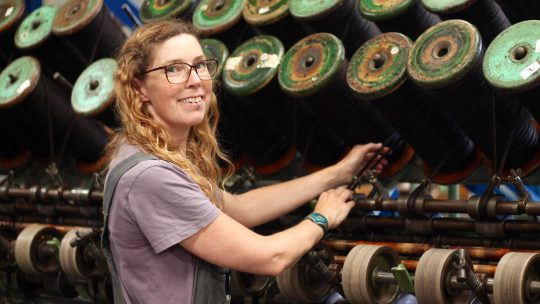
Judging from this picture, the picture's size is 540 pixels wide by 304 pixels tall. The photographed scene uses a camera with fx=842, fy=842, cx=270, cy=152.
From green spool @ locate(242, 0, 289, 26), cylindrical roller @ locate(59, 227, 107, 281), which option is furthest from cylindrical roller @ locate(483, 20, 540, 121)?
cylindrical roller @ locate(59, 227, 107, 281)

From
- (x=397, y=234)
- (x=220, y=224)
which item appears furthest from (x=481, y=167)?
(x=220, y=224)

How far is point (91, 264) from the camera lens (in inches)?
149

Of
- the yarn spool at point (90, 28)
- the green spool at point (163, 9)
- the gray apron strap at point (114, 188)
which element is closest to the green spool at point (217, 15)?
the green spool at point (163, 9)

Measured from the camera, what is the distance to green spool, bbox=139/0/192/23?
388 cm

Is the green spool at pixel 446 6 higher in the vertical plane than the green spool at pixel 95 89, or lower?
lower

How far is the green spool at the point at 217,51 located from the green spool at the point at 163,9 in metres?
0.30

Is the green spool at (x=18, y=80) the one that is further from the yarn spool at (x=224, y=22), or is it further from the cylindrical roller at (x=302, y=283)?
the cylindrical roller at (x=302, y=283)

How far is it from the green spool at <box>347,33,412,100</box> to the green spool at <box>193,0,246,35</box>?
74cm

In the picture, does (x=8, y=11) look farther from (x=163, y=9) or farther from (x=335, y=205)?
(x=335, y=205)

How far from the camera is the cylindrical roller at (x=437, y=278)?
8.50 feet

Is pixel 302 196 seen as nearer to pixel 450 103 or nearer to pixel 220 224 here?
pixel 450 103

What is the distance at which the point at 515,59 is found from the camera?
8.74ft

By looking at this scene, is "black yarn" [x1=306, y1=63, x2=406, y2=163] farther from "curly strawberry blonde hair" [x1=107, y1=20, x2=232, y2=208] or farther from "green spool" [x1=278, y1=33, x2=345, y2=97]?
"curly strawberry blonde hair" [x1=107, y1=20, x2=232, y2=208]

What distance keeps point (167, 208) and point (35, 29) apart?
7.57 ft
